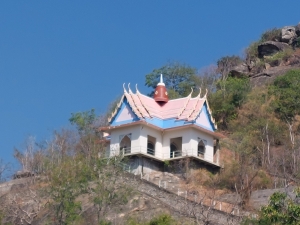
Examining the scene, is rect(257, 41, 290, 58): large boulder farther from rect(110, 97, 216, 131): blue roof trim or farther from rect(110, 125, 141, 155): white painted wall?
rect(110, 125, 141, 155): white painted wall

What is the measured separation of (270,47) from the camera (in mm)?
59969

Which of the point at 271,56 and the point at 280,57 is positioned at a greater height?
the point at 271,56

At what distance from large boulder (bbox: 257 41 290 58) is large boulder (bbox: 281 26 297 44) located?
0.62m

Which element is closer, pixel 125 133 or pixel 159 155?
pixel 159 155

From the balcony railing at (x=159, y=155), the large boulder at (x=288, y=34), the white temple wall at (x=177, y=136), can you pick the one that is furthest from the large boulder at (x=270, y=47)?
the white temple wall at (x=177, y=136)

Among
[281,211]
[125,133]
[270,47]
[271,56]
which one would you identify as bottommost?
[281,211]

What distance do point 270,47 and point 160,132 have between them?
22.4 metres

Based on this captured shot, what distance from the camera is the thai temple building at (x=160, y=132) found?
38.9 metres

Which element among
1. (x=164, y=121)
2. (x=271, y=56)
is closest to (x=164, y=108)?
(x=164, y=121)

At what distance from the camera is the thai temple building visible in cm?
3888

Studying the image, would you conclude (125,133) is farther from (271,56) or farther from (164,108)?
(271,56)

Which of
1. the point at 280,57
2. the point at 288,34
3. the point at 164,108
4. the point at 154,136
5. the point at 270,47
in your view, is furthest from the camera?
the point at 288,34

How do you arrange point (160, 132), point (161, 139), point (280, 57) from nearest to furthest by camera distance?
point (160, 132) < point (161, 139) < point (280, 57)

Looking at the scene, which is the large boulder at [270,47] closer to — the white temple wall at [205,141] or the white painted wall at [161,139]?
the white temple wall at [205,141]
